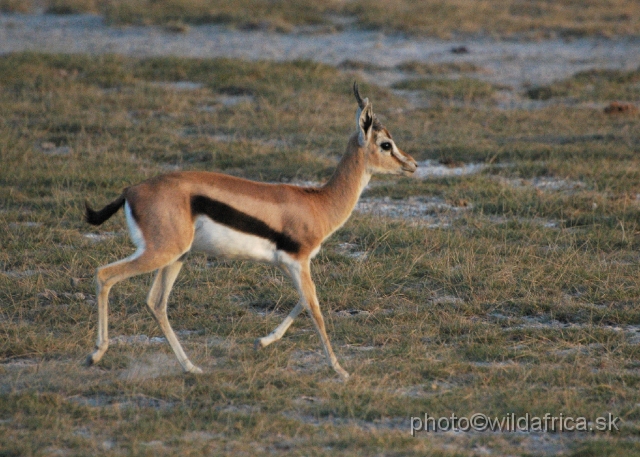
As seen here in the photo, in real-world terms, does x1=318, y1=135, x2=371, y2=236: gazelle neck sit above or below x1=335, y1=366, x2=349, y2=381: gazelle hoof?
above

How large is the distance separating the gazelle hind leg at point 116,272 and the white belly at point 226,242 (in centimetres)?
19

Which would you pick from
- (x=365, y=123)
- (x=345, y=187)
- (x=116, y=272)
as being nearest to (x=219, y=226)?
(x=116, y=272)

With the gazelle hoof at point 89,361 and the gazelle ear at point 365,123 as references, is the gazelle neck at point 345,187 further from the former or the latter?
the gazelle hoof at point 89,361

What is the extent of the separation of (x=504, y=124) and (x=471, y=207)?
352 centimetres

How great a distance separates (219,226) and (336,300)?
5.06ft

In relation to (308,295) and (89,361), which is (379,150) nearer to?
(308,295)

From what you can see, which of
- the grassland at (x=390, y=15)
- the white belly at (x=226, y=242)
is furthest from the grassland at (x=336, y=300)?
the grassland at (x=390, y=15)

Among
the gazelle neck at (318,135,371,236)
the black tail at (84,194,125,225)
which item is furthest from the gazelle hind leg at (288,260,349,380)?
the black tail at (84,194,125,225)

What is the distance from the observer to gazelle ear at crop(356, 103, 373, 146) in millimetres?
5113

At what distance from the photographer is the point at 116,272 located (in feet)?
14.9

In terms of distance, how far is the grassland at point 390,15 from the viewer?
17.7 m

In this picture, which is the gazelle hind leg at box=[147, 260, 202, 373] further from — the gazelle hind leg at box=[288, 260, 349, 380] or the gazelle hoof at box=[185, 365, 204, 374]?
the gazelle hind leg at box=[288, 260, 349, 380]

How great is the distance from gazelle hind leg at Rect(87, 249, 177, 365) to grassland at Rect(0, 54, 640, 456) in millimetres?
183

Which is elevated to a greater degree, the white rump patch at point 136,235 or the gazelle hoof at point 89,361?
the white rump patch at point 136,235
